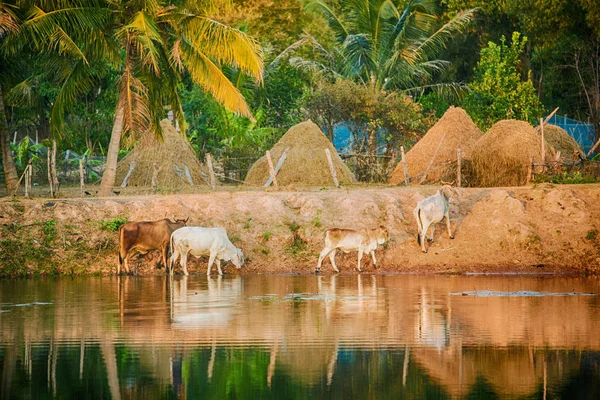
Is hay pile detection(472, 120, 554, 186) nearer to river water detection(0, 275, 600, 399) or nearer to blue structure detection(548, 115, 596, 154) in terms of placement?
river water detection(0, 275, 600, 399)

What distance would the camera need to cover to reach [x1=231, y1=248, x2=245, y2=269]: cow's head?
27.3 meters

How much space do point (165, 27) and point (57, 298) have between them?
13171mm

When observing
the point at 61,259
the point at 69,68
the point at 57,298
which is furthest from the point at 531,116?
the point at 57,298

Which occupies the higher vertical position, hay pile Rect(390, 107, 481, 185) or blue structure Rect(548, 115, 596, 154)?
blue structure Rect(548, 115, 596, 154)

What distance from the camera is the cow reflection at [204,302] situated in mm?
17594

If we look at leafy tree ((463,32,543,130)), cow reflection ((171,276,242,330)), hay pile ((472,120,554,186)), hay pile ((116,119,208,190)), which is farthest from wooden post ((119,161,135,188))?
leafy tree ((463,32,543,130))

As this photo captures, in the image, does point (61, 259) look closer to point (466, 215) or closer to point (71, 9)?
point (71, 9)

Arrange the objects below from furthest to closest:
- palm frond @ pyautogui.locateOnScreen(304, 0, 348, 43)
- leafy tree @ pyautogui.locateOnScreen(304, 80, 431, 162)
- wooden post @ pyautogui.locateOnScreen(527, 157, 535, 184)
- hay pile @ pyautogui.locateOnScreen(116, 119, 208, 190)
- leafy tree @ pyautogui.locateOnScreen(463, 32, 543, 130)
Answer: palm frond @ pyautogui.locateOnScreen(304, 0, 348, 43)
leafy tree @ pyautogui.locateOnScreen(304, 80, 431, 162)
leafy tree @ pyautogui.locateOnScreen(463, 32, 543, 130)
hay pile @ pyautogui.locateOnScreen(116, 119, 208, 190)
wooden post @ pyautogui.locateOnScreen(527, 157, 535, 184)

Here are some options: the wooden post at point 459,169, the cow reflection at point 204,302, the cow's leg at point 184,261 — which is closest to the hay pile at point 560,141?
the wooden post at point 459,169

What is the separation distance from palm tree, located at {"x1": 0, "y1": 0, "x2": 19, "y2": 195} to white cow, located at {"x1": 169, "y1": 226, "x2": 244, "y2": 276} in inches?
321

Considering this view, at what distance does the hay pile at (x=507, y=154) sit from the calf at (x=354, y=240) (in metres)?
8.82

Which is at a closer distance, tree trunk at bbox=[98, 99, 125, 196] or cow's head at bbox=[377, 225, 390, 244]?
cow's head at bbox=[377, 225, 390, 244]

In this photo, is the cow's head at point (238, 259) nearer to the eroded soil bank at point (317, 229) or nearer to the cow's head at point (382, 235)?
the eroded soil bank at point (317, 229)

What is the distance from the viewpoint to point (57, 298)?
70.9ft
